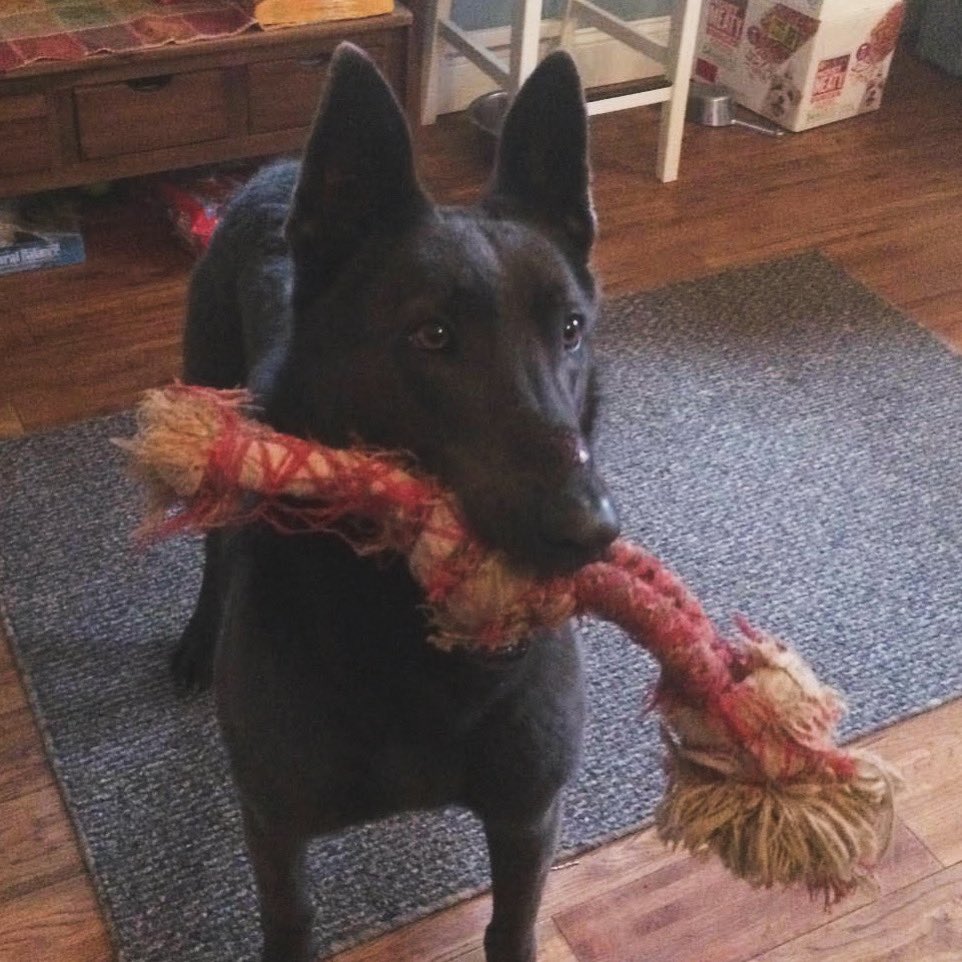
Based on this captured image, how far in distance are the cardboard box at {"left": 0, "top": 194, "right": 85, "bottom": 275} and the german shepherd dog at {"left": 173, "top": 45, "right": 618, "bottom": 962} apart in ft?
5.23

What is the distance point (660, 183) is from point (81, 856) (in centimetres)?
224

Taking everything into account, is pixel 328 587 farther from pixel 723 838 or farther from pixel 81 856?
pixel 81 856

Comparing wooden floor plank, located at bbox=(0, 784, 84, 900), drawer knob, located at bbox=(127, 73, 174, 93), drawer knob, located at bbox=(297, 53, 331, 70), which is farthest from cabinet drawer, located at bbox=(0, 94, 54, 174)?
wooden floor plank, located at bbox=(0, 784, 84, 900)

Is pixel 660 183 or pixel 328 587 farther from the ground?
pixel 328 587

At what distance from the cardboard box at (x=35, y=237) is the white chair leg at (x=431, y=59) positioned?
921 mm

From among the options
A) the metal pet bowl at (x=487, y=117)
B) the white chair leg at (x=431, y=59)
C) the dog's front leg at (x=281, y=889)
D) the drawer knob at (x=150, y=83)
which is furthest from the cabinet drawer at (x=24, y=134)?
the dog's front leg at (x=281, y=889)

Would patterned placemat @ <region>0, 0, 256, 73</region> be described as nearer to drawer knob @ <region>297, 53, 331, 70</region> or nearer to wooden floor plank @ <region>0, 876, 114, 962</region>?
drawer knob @ <region>297, 53, 331, 70</region>

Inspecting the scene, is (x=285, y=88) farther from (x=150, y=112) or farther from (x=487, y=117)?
(x=487, y=117)

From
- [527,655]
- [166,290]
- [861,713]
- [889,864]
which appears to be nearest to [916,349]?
[861,713]

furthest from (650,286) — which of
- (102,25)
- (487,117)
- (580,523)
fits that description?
(580,523)

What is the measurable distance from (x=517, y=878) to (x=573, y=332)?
1.85ft

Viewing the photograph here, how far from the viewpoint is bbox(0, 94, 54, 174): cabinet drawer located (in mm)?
2398

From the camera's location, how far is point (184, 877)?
1489 millimetres

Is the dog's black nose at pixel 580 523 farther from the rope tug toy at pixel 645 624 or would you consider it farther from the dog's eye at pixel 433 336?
the dog's eye at pixel 433 336
